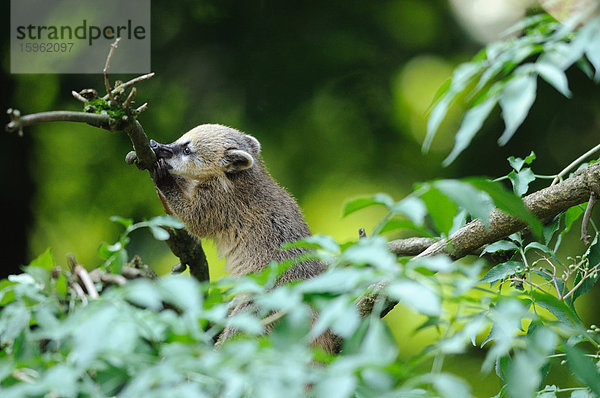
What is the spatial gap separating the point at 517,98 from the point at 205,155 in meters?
3.00

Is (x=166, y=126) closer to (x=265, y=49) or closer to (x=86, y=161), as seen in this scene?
(x=86, y=161)

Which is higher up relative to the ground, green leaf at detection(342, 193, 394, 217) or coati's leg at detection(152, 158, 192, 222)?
green leaf at detection(342, 193, 394, 217)

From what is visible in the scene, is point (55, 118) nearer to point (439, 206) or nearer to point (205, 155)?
point (439, 206)

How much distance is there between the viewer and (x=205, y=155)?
3.83 meters

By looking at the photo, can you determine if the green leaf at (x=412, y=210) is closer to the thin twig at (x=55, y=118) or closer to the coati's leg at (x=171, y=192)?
the thin twig at (x=55, y=118)

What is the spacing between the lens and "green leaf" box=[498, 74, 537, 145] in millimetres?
913

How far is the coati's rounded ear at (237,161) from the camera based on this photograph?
12.3 feet

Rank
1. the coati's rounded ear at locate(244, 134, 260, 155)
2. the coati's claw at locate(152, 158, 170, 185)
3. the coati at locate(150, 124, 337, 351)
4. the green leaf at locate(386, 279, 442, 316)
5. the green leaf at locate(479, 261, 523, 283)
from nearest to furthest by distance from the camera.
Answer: the green leaf at locate(386, 279, 442, 316), the green leaf at locate(479, 261, 523, 283), the coati at locate(150, 124, 337, 351), the coati's claw at locate(152, 158, 170, 185), the coati's rounded ear at locate(244, 134, 260, 155)

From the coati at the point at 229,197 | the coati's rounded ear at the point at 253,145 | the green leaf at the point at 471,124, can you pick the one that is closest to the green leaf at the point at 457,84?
the green leaf at the point at 471,124

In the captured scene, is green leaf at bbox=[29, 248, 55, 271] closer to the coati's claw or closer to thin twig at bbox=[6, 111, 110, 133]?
thin twig at bbox=[6, 111, 110, 133]

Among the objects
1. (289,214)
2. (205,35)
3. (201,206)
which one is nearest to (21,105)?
(205,35)

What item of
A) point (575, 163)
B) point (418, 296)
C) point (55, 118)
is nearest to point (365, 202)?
point (418, 296)

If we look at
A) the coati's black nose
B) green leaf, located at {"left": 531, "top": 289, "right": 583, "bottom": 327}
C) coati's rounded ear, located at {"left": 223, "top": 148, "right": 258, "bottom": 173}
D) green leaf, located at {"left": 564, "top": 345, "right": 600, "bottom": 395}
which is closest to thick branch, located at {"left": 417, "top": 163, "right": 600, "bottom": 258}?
green leaf, located at {"left": 531, "top": 289, "right": 583, "bottom": 327}

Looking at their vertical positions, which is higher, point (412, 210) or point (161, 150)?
point (412, 210)
